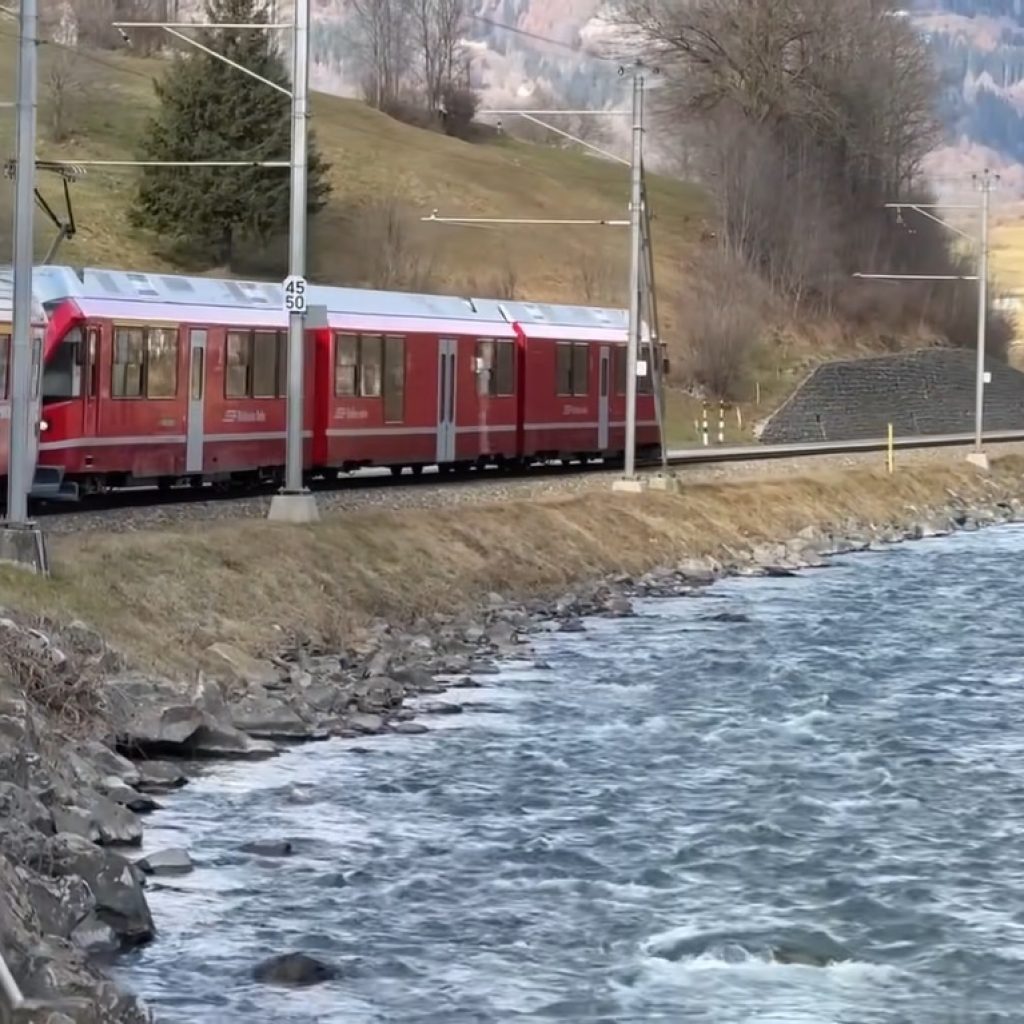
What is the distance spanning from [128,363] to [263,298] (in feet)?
13.7

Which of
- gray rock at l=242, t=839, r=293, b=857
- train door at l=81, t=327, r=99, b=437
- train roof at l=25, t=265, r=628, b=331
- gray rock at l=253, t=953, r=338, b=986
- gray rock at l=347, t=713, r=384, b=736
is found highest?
train roof at l=25, t=265, r=628, b=331

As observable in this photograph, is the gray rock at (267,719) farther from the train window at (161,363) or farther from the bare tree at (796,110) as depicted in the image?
the bare tree at (796,110)

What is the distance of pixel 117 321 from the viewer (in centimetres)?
2952

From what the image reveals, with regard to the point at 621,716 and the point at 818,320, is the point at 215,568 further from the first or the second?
the point at 818,320

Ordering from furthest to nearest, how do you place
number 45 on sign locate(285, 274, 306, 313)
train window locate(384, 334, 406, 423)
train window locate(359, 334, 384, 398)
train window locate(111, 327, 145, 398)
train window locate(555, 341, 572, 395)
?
train window locate(555, 341, 572, 395) < train window locate(384, 334, 406, 423) < train window locate(359, 334, 384, 398) < train window locate(111, 327, 145, 398) < number 45 on sign locate(285, 274, 306, 313)

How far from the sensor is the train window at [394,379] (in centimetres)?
3609

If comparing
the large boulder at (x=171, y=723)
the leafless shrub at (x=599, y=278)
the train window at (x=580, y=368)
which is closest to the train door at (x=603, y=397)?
the train window at (x=580, y=368)

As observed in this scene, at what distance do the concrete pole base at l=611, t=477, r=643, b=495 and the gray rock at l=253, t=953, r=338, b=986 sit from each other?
2579 centimetres

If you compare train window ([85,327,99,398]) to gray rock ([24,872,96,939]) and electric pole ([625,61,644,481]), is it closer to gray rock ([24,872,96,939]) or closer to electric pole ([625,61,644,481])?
electric pole ([625,61,644,481])

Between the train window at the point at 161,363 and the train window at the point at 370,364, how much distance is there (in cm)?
516

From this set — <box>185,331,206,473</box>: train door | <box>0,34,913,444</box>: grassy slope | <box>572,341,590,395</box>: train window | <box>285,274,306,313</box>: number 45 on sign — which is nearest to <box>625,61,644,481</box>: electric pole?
<box>572,341,590,395</box>: train window

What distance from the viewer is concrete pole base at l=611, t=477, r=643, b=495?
126 feet

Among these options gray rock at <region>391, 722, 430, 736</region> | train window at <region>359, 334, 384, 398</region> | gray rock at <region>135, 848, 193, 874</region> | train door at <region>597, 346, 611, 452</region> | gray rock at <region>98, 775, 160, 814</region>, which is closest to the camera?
gray rock at <region>135, 848, 193, 874</region>

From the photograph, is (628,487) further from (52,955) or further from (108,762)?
(52,955)
